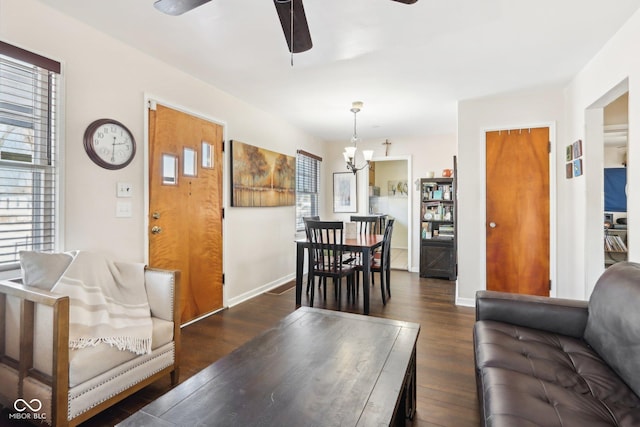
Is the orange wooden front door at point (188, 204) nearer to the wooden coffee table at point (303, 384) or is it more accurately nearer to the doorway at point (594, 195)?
the wooden coffee table at point (303, 384)

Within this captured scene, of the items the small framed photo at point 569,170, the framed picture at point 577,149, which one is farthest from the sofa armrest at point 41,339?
the small framed photo at point 569,170

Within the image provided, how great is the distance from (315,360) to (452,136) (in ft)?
16.5

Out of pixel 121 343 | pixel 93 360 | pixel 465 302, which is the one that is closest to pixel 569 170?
pixel 465 302

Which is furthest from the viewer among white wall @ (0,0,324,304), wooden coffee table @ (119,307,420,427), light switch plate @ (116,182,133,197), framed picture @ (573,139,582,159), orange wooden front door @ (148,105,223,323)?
framed picture @ (573,139,582,159)

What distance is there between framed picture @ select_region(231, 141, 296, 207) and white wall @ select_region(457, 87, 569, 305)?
239 cm

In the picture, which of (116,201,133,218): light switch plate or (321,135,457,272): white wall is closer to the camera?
(116,201,133,218): light switch plate

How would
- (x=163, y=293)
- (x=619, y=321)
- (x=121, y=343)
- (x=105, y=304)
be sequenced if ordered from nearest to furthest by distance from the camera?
(x=619, y=321)
(x=121, y=343)
(x=105, y=304)
(x=163, y=293)

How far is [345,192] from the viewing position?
20.2 feet

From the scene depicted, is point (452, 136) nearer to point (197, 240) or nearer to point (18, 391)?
point (197, 240)

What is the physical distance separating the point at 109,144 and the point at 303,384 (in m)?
2.26

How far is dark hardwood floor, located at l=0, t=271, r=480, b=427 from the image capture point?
6.04 feet

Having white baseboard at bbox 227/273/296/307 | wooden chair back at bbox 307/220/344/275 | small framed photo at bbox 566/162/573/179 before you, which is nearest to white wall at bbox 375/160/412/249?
white baseboard at bbox 227/273/296/307

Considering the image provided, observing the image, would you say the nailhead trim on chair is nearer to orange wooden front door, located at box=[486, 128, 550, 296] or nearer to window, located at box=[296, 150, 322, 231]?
window, located at box=[296, 150, 322, 231]

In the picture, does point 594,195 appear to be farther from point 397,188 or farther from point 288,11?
point 397,188
